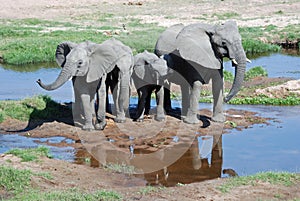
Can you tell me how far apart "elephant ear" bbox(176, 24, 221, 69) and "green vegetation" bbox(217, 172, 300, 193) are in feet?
12.1

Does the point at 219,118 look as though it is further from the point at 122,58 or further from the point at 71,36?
the point at 71,36

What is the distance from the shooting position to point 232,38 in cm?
1235

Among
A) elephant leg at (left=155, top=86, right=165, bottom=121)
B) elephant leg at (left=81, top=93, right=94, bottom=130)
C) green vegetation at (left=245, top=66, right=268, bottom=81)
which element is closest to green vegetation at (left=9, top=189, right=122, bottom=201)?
elephant leg at (left=81, top=93, right=94, bottom=130)

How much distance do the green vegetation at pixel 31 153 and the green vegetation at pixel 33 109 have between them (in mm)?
2749

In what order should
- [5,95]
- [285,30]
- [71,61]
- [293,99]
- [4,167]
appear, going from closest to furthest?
[4,167] < [71,61] < [293,99] < [5,95] < [285,30]

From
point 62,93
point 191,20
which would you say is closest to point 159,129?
point 62,93

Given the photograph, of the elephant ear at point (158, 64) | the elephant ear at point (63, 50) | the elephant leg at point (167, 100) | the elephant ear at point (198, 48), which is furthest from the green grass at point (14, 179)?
the elephant leg at point (167, 100)

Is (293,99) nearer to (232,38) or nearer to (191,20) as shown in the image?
(232,38)

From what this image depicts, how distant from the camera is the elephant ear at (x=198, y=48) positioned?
12.8 m

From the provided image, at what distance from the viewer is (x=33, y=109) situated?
45.8 feet

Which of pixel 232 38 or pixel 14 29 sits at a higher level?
pixel 232 38

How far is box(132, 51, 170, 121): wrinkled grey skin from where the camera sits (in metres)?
12.9

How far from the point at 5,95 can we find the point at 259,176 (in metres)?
9.98

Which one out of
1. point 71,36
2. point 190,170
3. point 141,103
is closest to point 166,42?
point 141,103
